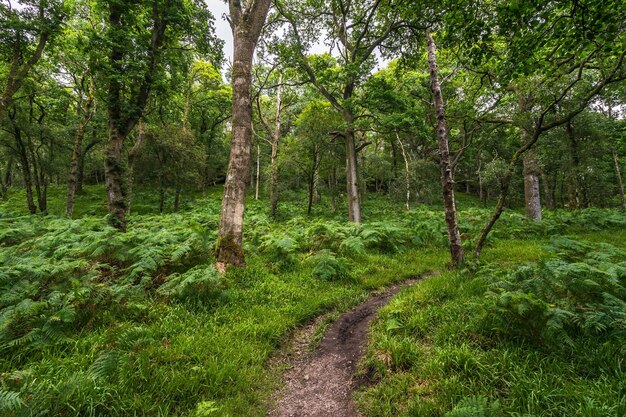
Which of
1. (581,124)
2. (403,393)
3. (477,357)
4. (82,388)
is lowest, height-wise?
(403,393)

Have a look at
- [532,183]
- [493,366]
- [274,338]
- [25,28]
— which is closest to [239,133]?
[274,338]

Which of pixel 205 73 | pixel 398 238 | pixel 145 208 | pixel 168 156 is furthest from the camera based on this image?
pixel 205 73

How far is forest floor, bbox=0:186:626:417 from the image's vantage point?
2.77 meters

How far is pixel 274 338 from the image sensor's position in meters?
4.59

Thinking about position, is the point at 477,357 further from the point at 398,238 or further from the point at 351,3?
the point at 351,3

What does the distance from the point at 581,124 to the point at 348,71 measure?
46.9 feet

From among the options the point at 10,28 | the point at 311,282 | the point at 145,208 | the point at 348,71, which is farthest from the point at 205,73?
the point at 311,282

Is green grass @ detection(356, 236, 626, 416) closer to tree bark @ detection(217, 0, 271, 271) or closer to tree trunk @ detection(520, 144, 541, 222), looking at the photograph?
tree bark @ detection(217, 0, 271, 271)

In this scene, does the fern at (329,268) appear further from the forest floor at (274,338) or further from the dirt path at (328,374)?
the dirt path at (328,374)

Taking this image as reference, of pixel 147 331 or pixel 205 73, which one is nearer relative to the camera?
pixel 147 331

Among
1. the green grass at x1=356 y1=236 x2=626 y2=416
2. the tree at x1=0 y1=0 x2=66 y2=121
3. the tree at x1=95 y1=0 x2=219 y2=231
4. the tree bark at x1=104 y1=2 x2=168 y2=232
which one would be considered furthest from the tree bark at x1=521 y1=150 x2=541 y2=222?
the tree at x1=0 y1=0 x2=66 y2=121

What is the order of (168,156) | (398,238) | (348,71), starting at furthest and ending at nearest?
1. (168,156)
2. (348,71)
3. (398,238)

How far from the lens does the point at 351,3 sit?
1422cm

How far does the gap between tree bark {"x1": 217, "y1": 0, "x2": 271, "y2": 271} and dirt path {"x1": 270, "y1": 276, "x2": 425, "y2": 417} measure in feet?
9.88
